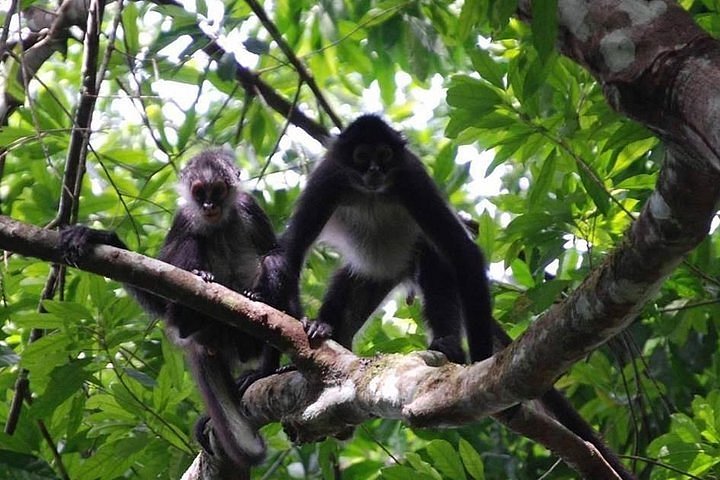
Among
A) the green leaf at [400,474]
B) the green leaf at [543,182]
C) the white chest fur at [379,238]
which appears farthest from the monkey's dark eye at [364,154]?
the green leaf at [400,474]

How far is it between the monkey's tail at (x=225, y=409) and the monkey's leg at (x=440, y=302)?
0.98 m

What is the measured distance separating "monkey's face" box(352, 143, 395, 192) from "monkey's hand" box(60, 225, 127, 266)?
176 cm

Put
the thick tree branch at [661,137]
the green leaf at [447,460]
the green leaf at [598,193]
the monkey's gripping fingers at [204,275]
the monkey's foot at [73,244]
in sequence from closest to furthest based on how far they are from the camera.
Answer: the thick tree branch at [661,137], the monkey's foot at [73,244], the green leaf at [447,460], the green leaf at [598,193], the monkey's gripping fingers at [204,275]

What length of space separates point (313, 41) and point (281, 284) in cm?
184

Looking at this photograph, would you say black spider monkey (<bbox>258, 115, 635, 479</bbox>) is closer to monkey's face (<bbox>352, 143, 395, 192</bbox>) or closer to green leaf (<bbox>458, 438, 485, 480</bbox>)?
monkey's face (<bbox>352, 143, 395, 192</bbox>)

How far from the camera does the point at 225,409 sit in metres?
4.37

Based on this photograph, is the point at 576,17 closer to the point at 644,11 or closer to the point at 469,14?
the point at 644,11

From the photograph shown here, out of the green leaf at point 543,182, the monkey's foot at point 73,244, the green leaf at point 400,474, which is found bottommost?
the green leaf at point 400,474

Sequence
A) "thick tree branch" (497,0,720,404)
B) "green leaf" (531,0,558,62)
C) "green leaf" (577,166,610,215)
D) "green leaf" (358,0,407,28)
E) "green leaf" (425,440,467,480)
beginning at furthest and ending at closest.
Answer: "green leaf" (358,0,407,28) → "green leaf" (577,166,610,215) → "green leaf" (425,440,467,480) → "green leaf" (531,0,558,62) → "thick tree branch" (497,0,720,404)

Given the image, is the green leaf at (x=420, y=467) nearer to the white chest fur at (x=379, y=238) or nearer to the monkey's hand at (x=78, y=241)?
the monkey's hand at (x=78, y=241)

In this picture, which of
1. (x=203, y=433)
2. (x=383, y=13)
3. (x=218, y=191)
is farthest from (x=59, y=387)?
(x=383, y=13)

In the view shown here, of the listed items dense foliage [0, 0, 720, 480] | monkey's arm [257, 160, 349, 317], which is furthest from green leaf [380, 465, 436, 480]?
monkey's arm [257, 160, 349, 317]

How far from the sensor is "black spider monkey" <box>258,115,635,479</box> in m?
4.70

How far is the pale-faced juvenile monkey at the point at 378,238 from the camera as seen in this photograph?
4.75 metres
